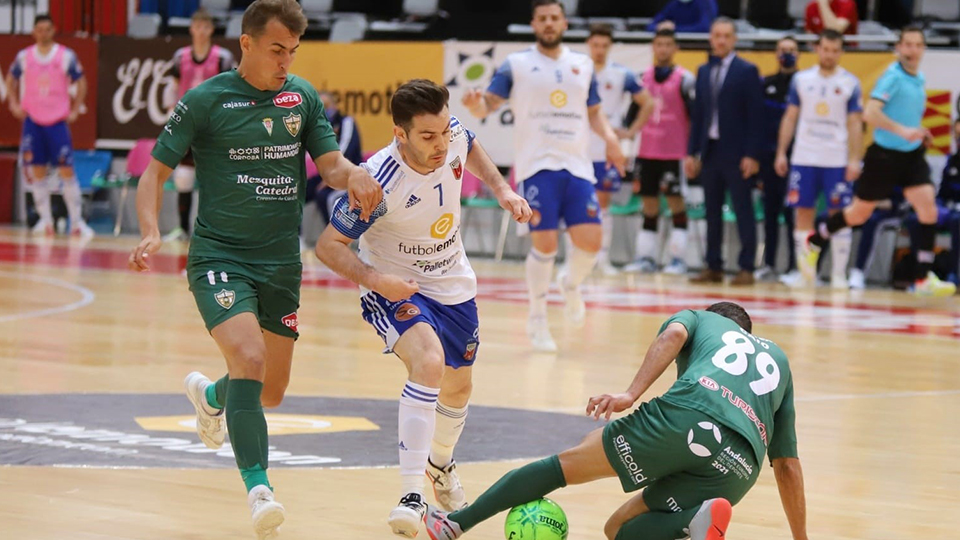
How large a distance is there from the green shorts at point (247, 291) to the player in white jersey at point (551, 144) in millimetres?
5254

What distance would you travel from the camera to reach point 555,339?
12.6 metres

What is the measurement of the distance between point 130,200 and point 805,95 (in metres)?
Answer: 10.7

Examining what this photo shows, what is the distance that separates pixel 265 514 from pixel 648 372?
1.40 metres

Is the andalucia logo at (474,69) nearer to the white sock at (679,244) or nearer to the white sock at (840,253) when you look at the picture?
the white sock at (679,244)

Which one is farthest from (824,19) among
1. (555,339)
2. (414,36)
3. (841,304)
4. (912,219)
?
(555,339)

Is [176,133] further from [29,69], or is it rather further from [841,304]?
[29,69]

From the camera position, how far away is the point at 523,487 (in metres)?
5.52

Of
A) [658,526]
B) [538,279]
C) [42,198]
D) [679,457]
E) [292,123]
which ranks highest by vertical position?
[292,123]

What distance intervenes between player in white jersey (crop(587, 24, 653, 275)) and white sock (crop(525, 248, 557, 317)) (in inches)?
178

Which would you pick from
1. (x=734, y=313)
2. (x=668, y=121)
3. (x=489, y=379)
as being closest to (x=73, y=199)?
(x=668, y=121)

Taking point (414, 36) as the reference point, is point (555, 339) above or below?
below

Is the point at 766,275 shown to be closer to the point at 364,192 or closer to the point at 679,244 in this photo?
the point at 679,244

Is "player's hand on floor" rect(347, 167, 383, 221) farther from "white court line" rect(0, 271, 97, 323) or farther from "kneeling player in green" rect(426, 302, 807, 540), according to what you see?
"white court line" rect(0, 271, 97, 323)

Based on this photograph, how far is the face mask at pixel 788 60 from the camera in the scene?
17.6 meters
